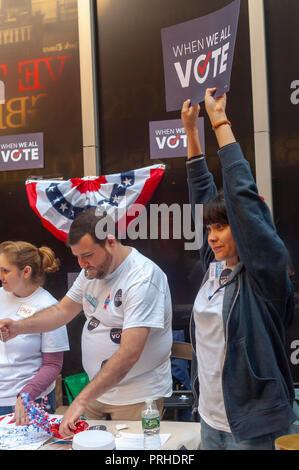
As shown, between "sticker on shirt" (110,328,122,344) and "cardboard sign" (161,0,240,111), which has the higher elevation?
"cardboard sign" (161,0,240,111)

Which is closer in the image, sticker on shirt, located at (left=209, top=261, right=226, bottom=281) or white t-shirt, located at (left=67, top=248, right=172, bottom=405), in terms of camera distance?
sticker on shirt, located at (left=209, top=261, right=226, bottom=281)

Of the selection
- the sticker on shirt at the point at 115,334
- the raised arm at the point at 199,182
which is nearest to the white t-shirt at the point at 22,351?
the sticker on shirt at the point at 115,334

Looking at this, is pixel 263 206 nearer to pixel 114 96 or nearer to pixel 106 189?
pixel 106 189

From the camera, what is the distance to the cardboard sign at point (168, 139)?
11.2ft

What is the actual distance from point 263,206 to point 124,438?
1.09 m

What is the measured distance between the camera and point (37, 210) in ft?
11.8

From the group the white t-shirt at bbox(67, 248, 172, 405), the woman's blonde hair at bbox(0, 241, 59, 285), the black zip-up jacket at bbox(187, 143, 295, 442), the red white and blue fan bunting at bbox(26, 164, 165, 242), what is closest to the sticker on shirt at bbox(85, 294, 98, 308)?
the white t-shirt at bbox(67, 248, 172, 405)

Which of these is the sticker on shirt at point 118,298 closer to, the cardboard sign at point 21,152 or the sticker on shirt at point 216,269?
the sticker on shirt at point 216,269

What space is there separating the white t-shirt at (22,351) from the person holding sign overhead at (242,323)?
42.8 inches

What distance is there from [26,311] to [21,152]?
68.1 inches

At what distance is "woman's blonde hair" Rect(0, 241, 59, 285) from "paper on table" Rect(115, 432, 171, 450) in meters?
1.10

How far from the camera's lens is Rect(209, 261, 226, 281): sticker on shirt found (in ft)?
5.37

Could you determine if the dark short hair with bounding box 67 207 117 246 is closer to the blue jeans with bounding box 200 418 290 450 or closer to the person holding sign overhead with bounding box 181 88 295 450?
the person holding sign overhead with bounding box 181 88 295 450
